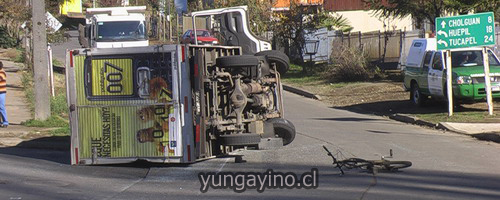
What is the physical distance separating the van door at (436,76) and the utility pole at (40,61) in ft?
33.5

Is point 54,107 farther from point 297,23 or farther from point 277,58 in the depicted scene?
point 297,23

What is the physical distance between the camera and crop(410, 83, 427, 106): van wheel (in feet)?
67.5

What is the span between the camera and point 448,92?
1791 cm

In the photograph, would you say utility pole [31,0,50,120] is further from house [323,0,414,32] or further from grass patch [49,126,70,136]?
house [323,0,414,32]

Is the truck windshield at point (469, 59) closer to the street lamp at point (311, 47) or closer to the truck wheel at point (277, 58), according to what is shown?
the truck wheel at point (277, 58)

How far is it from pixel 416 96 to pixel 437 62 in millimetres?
1535

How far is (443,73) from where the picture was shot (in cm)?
1900

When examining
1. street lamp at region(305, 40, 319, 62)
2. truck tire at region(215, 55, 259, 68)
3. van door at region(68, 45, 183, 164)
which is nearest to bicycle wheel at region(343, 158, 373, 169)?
truck tire at region(215, 55, 259, 68)

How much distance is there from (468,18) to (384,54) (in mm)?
14120

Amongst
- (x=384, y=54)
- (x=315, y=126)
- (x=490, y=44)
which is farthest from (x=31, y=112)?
(x=384, y=54)

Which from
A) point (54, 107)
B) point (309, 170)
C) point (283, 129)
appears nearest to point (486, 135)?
point (283, 129)

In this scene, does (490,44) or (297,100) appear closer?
(490,44)

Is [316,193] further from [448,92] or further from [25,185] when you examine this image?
[448,92]

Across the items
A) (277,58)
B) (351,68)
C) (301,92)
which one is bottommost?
(301,92)
